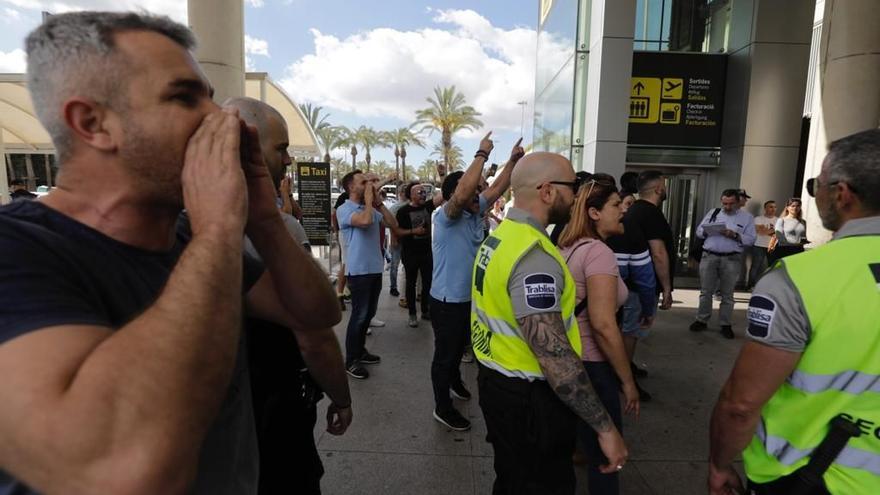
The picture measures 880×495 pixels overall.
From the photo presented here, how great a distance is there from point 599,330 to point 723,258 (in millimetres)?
5137

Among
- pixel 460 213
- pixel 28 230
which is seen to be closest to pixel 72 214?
pixel 28 230

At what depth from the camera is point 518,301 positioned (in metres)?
1.91

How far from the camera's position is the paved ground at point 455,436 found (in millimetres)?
3104

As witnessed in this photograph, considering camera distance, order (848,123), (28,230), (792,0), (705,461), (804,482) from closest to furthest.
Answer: (28,230), (804,482), (705,461), (848,123), (792,0)

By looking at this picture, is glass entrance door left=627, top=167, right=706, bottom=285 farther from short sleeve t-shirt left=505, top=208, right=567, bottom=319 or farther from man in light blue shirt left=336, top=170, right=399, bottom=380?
short sleeve t-shirt left=505, top=208, right=567, bottom=319

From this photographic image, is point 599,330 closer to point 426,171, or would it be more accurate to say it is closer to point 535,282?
point 535,282

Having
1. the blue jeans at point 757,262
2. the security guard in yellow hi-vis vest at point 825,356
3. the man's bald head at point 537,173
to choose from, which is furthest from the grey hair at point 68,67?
the blue jeans at point 757,262

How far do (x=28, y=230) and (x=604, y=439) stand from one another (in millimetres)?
1973

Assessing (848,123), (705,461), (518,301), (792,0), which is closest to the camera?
(518,301)

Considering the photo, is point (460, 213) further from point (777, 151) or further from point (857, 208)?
point (777, 151)

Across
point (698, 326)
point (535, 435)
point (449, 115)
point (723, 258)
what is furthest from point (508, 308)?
point (449, 115)

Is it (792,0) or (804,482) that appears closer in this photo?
(804,482)

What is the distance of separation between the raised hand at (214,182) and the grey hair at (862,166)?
180 centimetres

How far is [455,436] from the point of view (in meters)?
3.68
